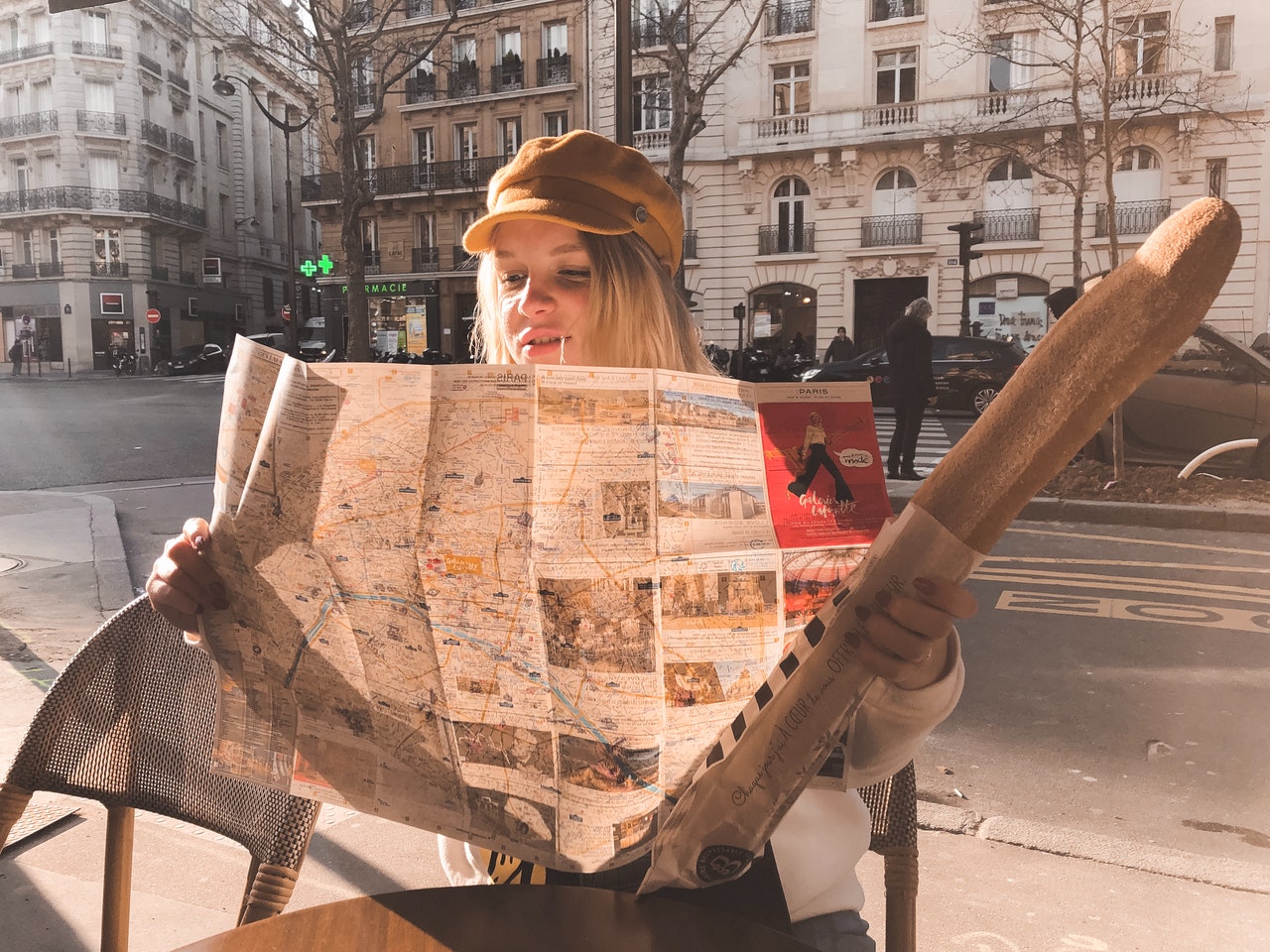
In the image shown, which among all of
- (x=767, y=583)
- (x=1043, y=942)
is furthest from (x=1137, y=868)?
(x=767, y=583)

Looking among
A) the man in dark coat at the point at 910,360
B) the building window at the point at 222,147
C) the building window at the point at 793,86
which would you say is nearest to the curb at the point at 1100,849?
the man in dark coat at the point at 910,360

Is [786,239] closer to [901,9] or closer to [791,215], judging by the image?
[791,215]

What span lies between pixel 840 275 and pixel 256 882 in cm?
272

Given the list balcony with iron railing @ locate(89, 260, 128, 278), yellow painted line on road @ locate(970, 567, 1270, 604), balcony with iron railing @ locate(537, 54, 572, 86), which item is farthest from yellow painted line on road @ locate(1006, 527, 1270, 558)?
balcony with iron railing @ locate(89, 260, 128, 278)

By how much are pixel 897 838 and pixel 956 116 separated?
2487mm

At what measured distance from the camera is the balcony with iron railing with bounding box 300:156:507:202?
3.41 m

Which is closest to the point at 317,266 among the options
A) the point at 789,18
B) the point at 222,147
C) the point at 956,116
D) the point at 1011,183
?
the point at 222,147

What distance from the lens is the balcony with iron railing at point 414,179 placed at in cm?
341

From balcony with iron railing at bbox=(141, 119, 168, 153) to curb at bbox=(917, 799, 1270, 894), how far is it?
388 centimetres

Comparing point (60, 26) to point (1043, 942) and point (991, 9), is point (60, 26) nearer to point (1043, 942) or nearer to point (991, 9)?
point (991, 9)

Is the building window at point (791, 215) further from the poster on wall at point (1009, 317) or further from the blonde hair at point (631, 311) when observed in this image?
the blonde hair at point (631, 311)

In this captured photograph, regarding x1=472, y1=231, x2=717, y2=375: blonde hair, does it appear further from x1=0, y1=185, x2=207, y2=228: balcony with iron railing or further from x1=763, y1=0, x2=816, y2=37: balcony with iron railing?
x1=0, y1=185, x2=207, y2=228: balcony with iron railing

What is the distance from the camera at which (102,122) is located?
3.73 m

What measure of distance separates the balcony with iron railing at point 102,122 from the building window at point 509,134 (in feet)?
5.50
